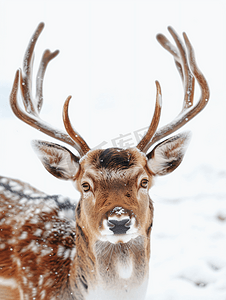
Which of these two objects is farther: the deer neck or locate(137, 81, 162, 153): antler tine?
locate(137, 81, 162, 153): antler tine

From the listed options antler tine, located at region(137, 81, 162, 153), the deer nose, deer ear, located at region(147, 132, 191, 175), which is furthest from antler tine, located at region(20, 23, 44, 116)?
the deer nose

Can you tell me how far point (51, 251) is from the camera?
7.84ft

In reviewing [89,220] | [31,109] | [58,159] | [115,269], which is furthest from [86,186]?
[31,109]

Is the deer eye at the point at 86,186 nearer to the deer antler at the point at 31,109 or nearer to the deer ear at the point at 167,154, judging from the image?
the deer antler at the point at 31,109

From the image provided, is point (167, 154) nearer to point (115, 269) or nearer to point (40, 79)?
point (115, 269)

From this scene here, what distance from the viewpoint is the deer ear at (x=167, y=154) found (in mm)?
2303

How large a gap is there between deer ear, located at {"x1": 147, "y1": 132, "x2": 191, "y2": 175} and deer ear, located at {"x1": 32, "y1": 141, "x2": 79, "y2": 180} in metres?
0.57

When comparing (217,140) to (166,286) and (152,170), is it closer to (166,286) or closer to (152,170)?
(166,286)

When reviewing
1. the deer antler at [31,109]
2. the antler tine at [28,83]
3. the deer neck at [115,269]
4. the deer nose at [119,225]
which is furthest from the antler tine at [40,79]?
the deer nose at [119,225]

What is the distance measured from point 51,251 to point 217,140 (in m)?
5.17

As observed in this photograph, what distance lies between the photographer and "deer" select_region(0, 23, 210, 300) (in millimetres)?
2029

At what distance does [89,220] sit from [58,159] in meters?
0.54

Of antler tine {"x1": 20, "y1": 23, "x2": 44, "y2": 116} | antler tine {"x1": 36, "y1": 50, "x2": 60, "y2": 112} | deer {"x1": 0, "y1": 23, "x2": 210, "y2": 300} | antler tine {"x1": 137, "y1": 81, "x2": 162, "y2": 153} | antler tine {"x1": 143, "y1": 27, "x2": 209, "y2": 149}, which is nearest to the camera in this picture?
deer {"x1": 0, "y1": 23, "x2": 210, "y2": 300}

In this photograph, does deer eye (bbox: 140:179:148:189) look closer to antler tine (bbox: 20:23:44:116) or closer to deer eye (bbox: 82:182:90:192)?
deer eye (bbox: 82:182:90:192)
